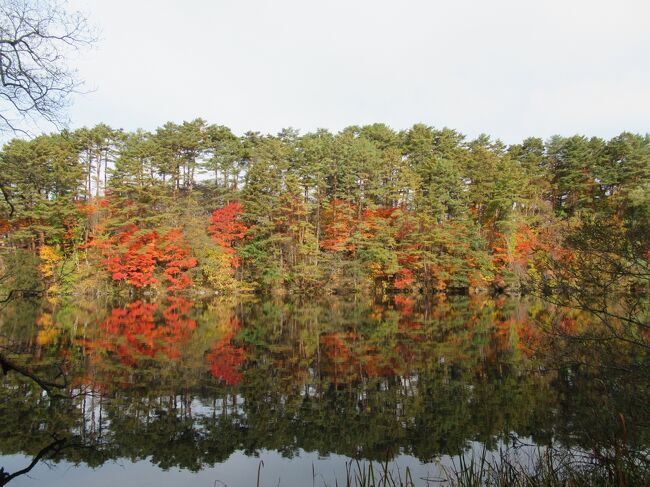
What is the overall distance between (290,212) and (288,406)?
25396 millimetres

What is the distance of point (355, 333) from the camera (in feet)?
50.5

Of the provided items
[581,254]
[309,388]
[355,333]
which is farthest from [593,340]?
[355,333]

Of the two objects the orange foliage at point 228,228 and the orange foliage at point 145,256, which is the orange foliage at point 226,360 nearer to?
the orange foliage at point 145,256

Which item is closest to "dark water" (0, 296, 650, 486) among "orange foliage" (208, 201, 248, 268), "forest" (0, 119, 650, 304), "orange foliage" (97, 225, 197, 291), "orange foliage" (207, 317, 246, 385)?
"orange foliage" (207, 317, 246, 385)

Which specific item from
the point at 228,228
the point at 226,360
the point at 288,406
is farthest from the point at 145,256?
the point at 288,406

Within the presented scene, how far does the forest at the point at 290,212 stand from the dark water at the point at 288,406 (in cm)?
1562

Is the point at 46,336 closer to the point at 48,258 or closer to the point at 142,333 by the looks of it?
the point at 142,333

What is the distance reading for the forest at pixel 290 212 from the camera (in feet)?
96.6

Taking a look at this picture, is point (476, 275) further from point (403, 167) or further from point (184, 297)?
point (184, 297)

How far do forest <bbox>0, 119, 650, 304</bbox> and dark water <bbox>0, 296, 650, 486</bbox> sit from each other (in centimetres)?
1562

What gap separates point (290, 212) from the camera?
32750 millimetres

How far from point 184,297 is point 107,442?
23.7 meters

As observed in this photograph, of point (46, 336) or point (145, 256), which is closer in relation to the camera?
point (46, 336)

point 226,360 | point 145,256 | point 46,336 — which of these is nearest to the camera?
point 226,360
